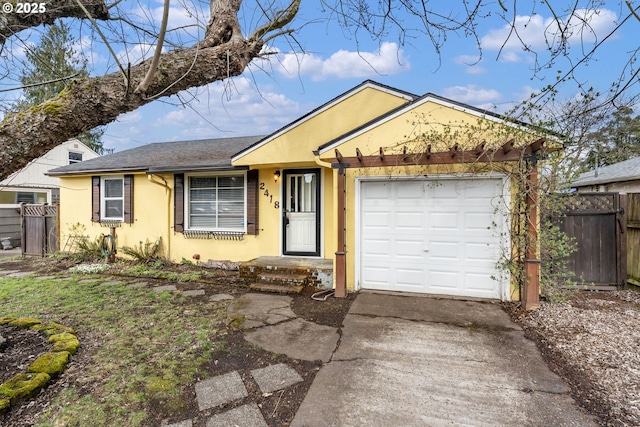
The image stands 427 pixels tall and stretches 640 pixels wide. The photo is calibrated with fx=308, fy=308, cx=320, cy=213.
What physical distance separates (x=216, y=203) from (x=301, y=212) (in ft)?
7.99

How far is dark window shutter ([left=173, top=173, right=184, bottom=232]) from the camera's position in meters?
8.27

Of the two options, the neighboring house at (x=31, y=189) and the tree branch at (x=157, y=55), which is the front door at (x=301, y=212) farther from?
the neighboring house at (x=31, y=189)

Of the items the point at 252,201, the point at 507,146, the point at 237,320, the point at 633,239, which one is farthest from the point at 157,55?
A: the point at 633,239

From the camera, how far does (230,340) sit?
3869mm

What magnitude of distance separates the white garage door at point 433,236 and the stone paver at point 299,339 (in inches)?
77.3

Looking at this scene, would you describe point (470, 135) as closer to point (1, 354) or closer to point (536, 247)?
point (536, 247)

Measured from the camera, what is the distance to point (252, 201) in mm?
7715

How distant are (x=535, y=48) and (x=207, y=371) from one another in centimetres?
446

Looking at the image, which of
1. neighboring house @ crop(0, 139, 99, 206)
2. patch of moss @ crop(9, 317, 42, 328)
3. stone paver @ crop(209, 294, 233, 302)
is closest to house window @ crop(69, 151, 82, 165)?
neighboring house @ crop(0, 139, 99, 206)

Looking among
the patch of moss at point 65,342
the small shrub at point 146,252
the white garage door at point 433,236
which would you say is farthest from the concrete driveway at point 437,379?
the small shrub at point 146,252

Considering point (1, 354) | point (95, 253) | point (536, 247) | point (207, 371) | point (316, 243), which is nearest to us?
point (207, 371)

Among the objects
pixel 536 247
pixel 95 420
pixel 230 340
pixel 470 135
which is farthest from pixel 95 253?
pixel 536 247

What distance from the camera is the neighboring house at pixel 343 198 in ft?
17.4

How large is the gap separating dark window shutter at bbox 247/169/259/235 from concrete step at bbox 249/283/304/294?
1855 mm
